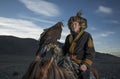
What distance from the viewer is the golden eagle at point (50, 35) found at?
6293 mm

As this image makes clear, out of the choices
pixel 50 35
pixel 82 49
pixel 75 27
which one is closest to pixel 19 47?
pixel 75 27

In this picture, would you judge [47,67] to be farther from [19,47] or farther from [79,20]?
[19,47]

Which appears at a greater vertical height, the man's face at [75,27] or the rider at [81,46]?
the man's face at [75,27]

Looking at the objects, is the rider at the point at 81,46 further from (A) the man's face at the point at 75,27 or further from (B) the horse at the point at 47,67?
(B) the horse at the point at 47,67

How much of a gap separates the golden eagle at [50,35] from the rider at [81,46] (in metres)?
0.86

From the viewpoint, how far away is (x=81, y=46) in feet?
23.6

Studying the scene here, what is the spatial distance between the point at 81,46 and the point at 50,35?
1.11 m

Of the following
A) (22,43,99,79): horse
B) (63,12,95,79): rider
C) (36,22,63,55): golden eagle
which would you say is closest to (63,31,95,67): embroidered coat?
(63,12,95,79): rider

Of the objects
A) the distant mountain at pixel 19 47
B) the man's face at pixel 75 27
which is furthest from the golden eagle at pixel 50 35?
the distant mountain at pixel 19 47

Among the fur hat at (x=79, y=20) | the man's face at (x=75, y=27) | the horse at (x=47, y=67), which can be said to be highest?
the fur hat at (x=79, y=20)

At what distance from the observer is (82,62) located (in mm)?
7125

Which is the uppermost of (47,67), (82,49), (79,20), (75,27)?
(79,20)

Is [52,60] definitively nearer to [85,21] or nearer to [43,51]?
[43,51]

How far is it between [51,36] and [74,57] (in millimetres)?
1132
